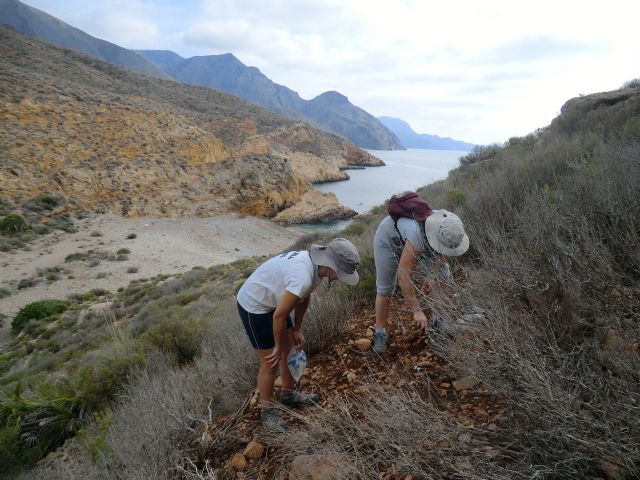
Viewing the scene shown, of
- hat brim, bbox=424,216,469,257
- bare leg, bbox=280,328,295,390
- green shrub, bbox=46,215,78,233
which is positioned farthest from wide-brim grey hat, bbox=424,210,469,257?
green shrub, bbox=46,215,78,233

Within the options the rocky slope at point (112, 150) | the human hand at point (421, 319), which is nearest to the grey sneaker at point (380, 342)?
the human hand at point (421, 319)

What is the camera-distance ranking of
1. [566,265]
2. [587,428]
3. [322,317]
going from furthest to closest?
[322,317] < [566,265] < [587,428]

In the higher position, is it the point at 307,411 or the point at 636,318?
the point at 636,318

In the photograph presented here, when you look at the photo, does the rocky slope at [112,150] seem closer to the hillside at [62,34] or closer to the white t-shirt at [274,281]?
the white t-shirt at [274,281]

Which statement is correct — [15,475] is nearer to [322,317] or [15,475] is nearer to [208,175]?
[322,317]

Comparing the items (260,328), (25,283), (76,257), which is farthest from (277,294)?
(76,257)

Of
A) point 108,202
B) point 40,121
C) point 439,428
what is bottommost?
point 108,202

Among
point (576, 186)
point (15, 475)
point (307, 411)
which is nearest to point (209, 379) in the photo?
point (307, 411)

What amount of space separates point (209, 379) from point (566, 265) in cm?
290

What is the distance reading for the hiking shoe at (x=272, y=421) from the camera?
2416 mm

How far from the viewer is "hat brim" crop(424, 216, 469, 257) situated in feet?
8.49

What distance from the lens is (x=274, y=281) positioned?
8.45 ft

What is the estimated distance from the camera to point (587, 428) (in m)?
1.23

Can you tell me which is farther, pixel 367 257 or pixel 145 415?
pixel 367 257
